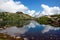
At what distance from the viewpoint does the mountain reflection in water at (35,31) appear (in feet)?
12.3

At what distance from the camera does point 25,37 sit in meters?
3.76

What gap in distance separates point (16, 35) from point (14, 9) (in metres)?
0.69

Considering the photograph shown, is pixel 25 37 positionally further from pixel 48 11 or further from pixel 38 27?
pixel 48 11

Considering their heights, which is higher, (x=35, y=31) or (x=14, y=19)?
(x=14, y=19)

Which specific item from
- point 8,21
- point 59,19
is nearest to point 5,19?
point 8,21

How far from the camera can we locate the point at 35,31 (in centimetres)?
381

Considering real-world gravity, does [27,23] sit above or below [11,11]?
below

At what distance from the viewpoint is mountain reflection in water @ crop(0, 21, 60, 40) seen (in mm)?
3754

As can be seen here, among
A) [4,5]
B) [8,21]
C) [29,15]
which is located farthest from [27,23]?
[4,5]

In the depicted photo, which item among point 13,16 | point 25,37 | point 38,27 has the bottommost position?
point 25,37

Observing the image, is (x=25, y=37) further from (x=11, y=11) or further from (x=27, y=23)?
(x=11, y=11)

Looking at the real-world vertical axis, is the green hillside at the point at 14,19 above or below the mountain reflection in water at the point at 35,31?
above

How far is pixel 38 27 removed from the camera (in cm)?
382

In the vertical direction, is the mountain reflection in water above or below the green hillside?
below
